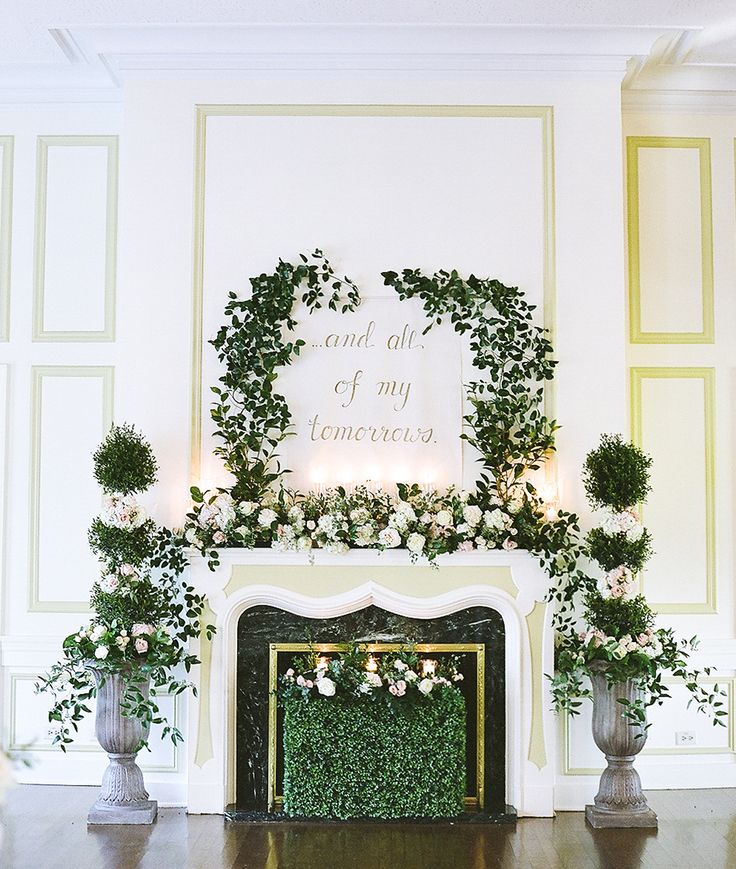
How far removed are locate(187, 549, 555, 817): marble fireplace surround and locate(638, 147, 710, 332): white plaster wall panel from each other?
1651 millimetres

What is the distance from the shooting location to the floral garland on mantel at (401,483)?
4.70 m

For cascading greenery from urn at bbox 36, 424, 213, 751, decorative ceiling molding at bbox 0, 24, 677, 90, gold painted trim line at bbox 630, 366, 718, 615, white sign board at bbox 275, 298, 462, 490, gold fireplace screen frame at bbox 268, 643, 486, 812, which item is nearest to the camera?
cascading greenery from urn at bbox 36, 424, 213, 751

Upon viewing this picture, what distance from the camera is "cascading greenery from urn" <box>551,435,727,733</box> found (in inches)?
179

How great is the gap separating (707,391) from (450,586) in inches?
72.7

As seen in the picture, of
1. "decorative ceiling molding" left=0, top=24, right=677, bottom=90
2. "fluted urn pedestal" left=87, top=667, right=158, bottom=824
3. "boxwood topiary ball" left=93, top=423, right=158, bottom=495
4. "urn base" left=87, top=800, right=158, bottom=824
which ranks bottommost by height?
"urn base" left=87, top=800, right=158, bottom=824

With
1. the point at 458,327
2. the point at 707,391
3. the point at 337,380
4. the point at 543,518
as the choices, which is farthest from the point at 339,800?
the point at 707,391

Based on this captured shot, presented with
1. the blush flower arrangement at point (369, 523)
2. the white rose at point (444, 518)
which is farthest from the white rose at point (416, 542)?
the white rose at point (444, 518)

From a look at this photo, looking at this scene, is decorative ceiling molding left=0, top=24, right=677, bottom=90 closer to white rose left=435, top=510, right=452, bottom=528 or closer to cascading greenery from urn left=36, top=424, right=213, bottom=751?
cascading greenery from urn left=36, top=424, right=213, bottom=751

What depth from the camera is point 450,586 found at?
478cm

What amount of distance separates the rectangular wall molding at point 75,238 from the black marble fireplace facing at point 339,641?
1.85 metres

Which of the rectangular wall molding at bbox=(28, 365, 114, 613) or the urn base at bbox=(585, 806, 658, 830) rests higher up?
the rectangular wall molding at bbox=(28, 365, 114, 613)

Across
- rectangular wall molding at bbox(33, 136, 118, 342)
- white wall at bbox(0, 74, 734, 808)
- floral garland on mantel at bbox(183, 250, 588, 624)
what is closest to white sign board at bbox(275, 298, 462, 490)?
floral garland on mantel at bbox(183, 250, 588, 624)

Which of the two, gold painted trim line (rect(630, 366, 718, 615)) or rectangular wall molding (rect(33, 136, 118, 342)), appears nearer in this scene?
gold painted trim line (rect(630, 366, 718, 615))

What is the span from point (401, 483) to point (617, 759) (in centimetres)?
163
